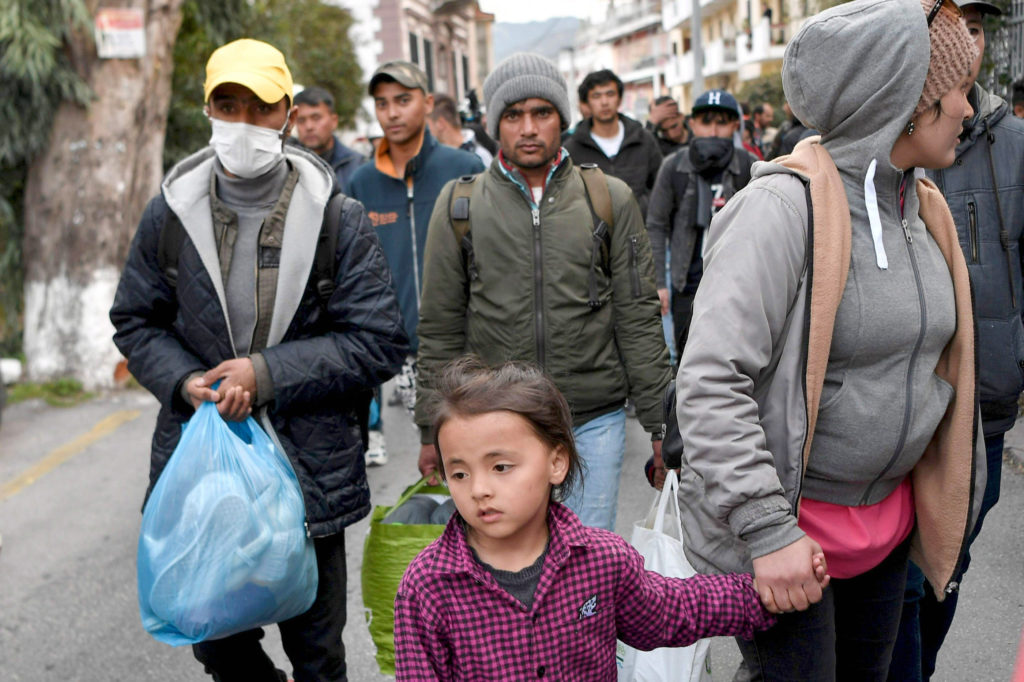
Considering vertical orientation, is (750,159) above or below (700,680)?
above

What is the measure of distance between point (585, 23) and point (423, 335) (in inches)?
5529

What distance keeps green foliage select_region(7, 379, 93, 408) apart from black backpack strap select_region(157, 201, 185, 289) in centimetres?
608

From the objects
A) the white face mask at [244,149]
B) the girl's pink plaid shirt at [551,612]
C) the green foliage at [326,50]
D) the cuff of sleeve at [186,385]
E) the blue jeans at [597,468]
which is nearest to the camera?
the girl's pink plaid shirt at [551,612]

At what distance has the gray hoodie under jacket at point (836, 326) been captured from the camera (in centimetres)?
195

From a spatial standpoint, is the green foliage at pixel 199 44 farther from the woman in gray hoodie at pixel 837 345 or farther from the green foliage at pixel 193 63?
the woman in gray hoodie at pixel 837 345

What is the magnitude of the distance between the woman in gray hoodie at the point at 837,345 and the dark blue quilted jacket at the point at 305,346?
3.66ft

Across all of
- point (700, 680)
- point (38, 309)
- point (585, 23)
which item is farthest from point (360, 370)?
point (585, 23)

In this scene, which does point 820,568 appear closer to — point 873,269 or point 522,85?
point 873,269

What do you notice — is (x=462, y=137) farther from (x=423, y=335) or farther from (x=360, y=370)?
(x=360, y=370)

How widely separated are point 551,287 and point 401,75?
2419 mm

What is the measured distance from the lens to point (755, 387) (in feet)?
6.81

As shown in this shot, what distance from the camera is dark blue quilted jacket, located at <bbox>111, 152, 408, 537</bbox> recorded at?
2.87 m

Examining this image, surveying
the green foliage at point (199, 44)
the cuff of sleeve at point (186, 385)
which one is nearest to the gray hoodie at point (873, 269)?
the cuff of sleeve at point (186, 385)

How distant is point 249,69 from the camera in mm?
3000
